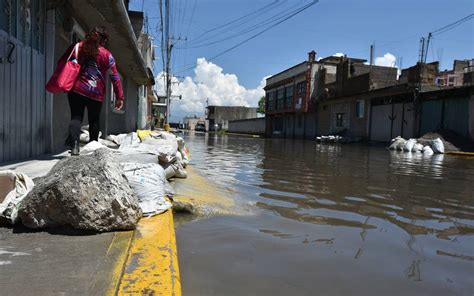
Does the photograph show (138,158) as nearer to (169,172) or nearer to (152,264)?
(169,172)

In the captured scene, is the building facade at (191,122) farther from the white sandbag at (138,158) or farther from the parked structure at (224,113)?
the white sandbag at (138,158)

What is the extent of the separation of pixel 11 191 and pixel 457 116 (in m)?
22.7

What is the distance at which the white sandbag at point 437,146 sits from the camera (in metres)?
18.7

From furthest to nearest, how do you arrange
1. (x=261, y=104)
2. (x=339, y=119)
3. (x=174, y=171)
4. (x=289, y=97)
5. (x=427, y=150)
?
1. (x=261, y=104)
2. (x=289, y=97)
3. (x=339, y=119)
4. (x=427, y=150)
5. (x=174, y=171)

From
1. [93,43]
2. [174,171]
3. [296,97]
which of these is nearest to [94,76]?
[93,43]

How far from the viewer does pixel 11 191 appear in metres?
2.92

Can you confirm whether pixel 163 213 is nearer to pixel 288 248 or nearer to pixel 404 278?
pixel 288 248

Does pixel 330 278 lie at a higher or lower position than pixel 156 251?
lower

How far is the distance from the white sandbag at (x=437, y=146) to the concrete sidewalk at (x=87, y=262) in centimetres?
1854

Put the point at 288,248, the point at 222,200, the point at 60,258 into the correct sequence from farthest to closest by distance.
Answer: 1. the point at 222,200
2. the point at 288,248
3. the point at 60,258

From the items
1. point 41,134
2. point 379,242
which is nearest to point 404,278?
point 379,242

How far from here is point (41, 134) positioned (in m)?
5.55

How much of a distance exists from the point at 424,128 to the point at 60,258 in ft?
80.8

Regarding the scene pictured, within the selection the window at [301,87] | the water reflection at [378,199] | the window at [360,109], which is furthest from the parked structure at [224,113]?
the water reflection at [378,199]
